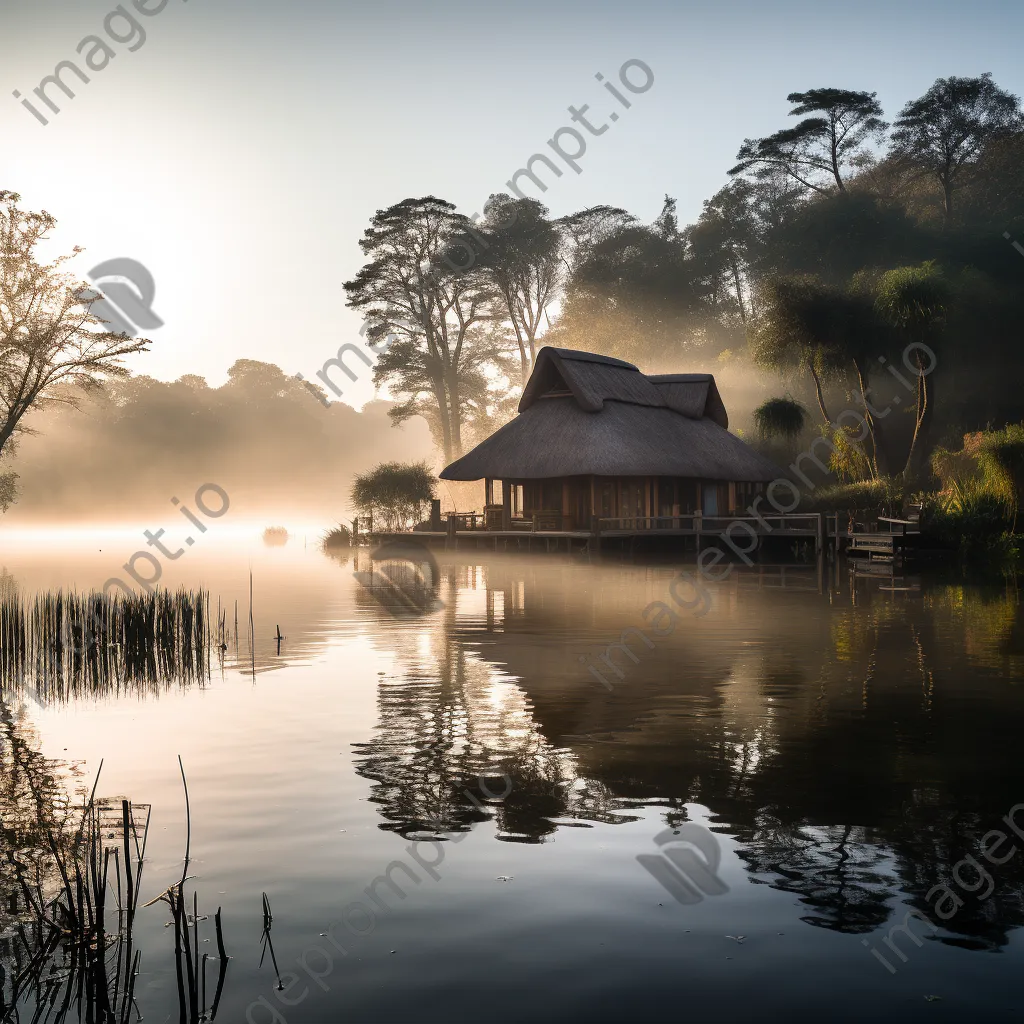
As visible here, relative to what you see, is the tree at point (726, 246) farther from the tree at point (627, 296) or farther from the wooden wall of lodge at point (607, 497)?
the wooden wall of lodge at point (607, 497)

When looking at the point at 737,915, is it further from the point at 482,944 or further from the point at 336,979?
the point at 336,979

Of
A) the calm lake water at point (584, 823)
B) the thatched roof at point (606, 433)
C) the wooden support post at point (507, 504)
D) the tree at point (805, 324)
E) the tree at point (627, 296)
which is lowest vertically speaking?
the calm lake water at point (584, 823)

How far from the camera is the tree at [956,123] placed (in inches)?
2397

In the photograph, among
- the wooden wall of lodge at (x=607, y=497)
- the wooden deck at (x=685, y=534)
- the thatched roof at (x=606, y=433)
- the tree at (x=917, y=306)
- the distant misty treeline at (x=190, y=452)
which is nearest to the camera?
the wooden deck at (x=685, y=534)

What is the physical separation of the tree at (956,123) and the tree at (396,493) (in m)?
32.8

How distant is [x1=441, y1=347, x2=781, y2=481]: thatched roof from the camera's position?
4184 centimetres

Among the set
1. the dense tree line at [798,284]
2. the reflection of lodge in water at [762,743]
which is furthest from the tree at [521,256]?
the reflection of lodge in water at [762,743]

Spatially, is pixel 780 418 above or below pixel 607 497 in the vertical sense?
above

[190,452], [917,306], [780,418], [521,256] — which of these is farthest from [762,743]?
[190,452]

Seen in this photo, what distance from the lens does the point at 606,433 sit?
4259 cm

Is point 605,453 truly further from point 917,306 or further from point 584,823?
point 584,823

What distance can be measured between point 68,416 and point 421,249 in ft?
262

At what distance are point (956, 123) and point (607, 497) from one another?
34624 mm

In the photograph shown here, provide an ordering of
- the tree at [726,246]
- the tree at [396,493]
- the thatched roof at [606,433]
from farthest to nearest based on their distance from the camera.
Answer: the tree at [726,246], the tree at [396,493], the thatched roof at [606,433]
